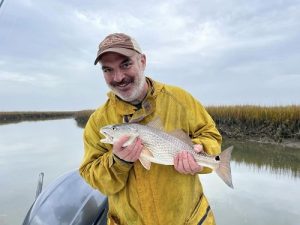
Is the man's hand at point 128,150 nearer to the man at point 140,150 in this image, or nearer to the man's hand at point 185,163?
the man at point 140,150

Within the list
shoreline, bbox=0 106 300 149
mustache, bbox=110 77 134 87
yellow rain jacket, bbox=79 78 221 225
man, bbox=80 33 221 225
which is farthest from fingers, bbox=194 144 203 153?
shoreline, bbox=0 106 300 149

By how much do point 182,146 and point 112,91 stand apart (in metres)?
0.55

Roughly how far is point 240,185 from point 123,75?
4.87 meters

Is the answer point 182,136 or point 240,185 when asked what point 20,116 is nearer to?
point 240,185

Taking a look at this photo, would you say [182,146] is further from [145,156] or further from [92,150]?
[92,150]

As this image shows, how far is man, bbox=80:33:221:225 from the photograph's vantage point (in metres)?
2.29

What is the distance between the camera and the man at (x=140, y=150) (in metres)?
2.29

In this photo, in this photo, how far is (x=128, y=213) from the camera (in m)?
2.43

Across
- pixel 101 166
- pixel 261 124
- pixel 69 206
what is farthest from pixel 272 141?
pixel 101 166

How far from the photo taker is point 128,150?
7.06 feet

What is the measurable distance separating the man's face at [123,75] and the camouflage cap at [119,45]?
0.03m

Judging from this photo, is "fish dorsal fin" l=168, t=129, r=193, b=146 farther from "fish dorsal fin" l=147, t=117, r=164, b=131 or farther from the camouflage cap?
the camouflage cap

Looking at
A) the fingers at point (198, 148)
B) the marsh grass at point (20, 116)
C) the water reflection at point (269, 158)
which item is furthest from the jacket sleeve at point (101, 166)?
the marsh grass at point (20, 116)

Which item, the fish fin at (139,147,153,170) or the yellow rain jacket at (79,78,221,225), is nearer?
the fish fin at (139,147,153,170)
